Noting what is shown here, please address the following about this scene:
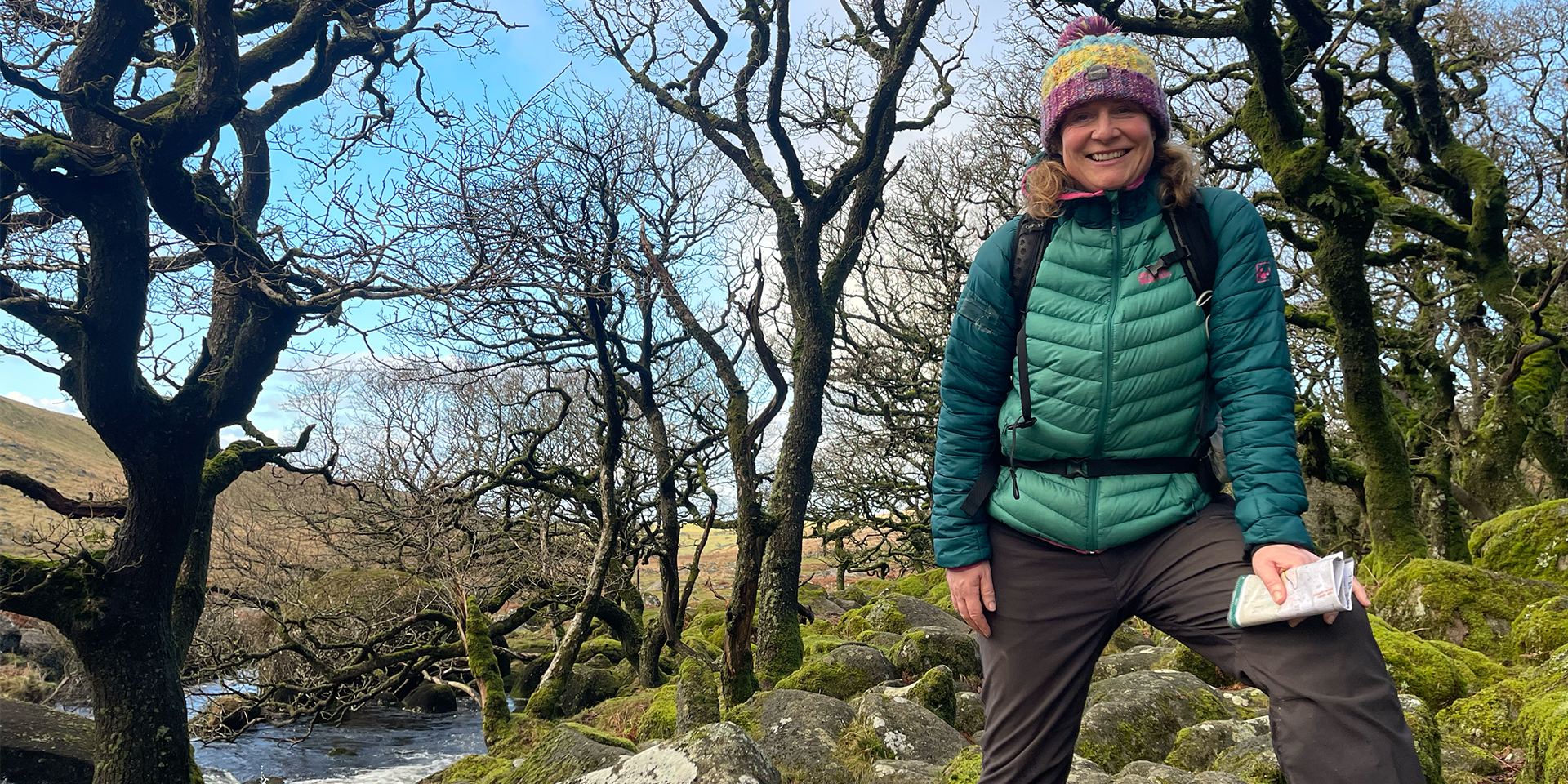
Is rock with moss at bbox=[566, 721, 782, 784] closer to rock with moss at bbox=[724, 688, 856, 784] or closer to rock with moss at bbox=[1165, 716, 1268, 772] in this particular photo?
rock with moss at bbox=[724, 688, 856, 784]

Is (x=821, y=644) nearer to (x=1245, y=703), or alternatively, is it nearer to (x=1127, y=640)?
(x=1127, y=640)

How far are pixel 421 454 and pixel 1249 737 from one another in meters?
9.60

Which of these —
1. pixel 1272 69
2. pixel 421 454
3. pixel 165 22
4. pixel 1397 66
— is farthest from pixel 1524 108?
pixel 165 22

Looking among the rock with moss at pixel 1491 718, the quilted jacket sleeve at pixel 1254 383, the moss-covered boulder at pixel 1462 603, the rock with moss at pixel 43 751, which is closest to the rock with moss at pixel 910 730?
the rock with moss at pixel 1491 718

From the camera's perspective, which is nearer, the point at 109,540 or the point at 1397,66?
the point at 109,540

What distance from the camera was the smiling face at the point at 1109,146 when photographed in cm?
240

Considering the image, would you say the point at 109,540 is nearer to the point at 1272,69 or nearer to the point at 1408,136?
the point at 1272,69

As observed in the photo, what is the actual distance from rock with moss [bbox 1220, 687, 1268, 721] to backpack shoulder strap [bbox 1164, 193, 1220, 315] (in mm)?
4075

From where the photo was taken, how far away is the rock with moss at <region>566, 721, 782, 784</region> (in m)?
3.40

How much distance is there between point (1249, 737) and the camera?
13.7ft

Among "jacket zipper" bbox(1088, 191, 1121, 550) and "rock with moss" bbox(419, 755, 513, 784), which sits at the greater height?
"jacket zipper" bbox(1088, 191, 1121, 550)

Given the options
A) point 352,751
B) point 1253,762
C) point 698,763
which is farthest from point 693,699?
point 352,751

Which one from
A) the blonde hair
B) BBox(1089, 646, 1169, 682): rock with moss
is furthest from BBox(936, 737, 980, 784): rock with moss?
BBox(1089, 646, 1169, 682): rock with moss

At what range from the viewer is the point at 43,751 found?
9.30 metres
